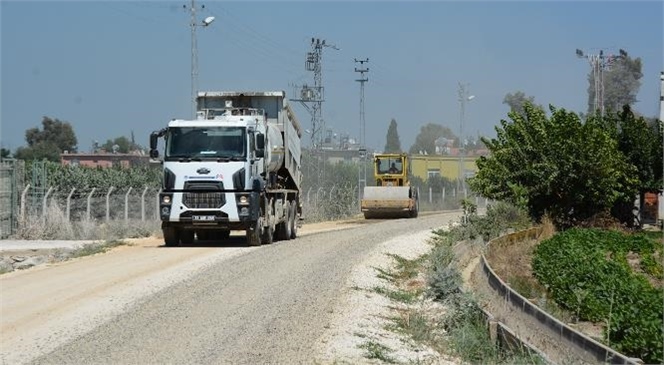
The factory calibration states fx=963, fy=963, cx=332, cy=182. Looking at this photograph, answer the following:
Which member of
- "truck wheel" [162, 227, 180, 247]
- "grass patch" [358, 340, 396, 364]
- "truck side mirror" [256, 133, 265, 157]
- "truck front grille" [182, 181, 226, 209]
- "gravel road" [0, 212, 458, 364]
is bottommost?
"grass patch" [358, 340, 396, 364]

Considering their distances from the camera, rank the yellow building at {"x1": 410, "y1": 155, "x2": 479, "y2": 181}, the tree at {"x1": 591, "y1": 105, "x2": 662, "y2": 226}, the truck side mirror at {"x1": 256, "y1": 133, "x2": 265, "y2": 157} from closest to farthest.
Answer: the truck side mirror at {"x1": 256, "y1": 133, "x2": 265, "y2": 157} → the tree at {"x1": 591, "y1": 105, "x2": 662, "y2": 226} → the yellow building at {"x1": 410, "y1": 155, "x2": 479, "y2": 181}

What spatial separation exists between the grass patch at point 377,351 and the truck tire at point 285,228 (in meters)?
17.6

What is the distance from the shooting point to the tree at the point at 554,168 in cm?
3584

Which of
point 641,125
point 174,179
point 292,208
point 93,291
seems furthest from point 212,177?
point 641,125

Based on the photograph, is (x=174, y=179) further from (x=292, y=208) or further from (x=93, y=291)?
(x=93, y=291)

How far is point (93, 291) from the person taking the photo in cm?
1669

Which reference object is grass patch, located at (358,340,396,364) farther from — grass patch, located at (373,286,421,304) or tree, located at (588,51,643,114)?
tree, located at (588,51,643,114)

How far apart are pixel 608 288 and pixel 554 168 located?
1949 centimetres

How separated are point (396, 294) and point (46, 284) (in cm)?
663

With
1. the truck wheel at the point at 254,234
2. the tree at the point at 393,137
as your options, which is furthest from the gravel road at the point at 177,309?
the tree at the point at 393,137

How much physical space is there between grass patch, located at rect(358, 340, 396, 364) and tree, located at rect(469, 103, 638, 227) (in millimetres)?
24304

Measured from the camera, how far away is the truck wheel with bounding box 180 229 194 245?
27.8 metres

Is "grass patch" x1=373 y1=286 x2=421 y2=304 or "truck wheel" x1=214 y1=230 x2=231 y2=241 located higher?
"truck wheel" x1=214 y1=230 x2=231 y2=241

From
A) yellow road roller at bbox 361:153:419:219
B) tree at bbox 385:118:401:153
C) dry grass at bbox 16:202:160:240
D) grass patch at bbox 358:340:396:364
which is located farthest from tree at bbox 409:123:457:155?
grass patch at bbox 358:340:396:364
